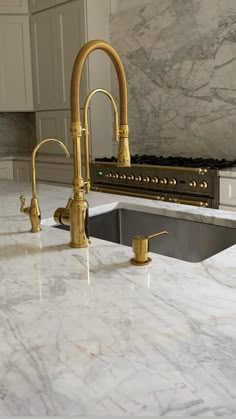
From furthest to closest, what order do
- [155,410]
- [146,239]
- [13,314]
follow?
[146,239] → [13,314] → [155,410]

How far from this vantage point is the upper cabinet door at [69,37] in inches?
161

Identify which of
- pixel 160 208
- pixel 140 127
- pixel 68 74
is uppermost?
pixel 68 74

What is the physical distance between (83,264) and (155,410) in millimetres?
623

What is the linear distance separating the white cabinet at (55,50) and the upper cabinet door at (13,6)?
0.15 meters

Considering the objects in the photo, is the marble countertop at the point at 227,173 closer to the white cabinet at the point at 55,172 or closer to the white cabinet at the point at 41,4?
the white cabinet at the point at 55,172

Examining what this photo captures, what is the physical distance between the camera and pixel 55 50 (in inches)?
175

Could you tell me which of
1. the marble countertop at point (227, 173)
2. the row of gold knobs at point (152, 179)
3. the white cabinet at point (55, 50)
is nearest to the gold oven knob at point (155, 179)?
the row of gold knobs at point (152, 179)

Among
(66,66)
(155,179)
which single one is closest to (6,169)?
(66,66)

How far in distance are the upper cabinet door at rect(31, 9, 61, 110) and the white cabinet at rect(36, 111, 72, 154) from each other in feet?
0.27

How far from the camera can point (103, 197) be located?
2.05m

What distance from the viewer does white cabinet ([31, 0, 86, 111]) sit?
4145mm

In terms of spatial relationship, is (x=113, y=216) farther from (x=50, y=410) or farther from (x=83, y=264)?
(x=50, y=410)

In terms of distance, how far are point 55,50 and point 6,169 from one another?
1.37 metres

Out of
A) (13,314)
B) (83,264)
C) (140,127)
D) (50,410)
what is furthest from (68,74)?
(50,410)
